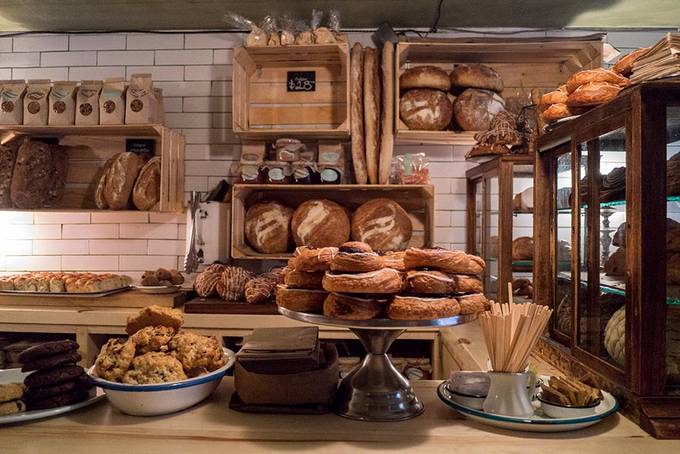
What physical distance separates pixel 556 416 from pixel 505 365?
16cm

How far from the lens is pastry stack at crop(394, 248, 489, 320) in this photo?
Answer: 4.09ft

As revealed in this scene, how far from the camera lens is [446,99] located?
3.29m

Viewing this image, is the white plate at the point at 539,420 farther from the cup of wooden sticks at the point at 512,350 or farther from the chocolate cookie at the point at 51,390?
the chocolate cookie at the point at 51,390

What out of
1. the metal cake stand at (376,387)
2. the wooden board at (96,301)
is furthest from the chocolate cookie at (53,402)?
the wooden board at (96,301)

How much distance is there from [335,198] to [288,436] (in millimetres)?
2397

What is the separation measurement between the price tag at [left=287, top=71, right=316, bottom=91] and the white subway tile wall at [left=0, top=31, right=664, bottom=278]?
468 mm

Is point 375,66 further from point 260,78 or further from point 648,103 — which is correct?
point 648,103

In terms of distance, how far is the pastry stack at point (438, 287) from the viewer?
49.1 inches

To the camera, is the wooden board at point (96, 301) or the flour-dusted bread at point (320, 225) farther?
the flour-dusted bread at point (320, 225)

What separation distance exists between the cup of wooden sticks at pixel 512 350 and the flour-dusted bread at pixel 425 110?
208 cm

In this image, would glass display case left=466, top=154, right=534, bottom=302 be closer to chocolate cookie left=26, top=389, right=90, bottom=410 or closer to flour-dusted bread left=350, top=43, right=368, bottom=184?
flour-dusted bread left=350, top=43, right=368, bottom=184

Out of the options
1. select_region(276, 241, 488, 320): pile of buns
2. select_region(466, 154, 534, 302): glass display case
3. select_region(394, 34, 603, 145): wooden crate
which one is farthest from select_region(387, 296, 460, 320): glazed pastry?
select_region(394, 34, 603, 145): wooden crate

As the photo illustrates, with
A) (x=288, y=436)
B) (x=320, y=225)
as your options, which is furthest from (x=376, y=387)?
(x=320, y=225)

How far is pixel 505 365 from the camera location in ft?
4.30
